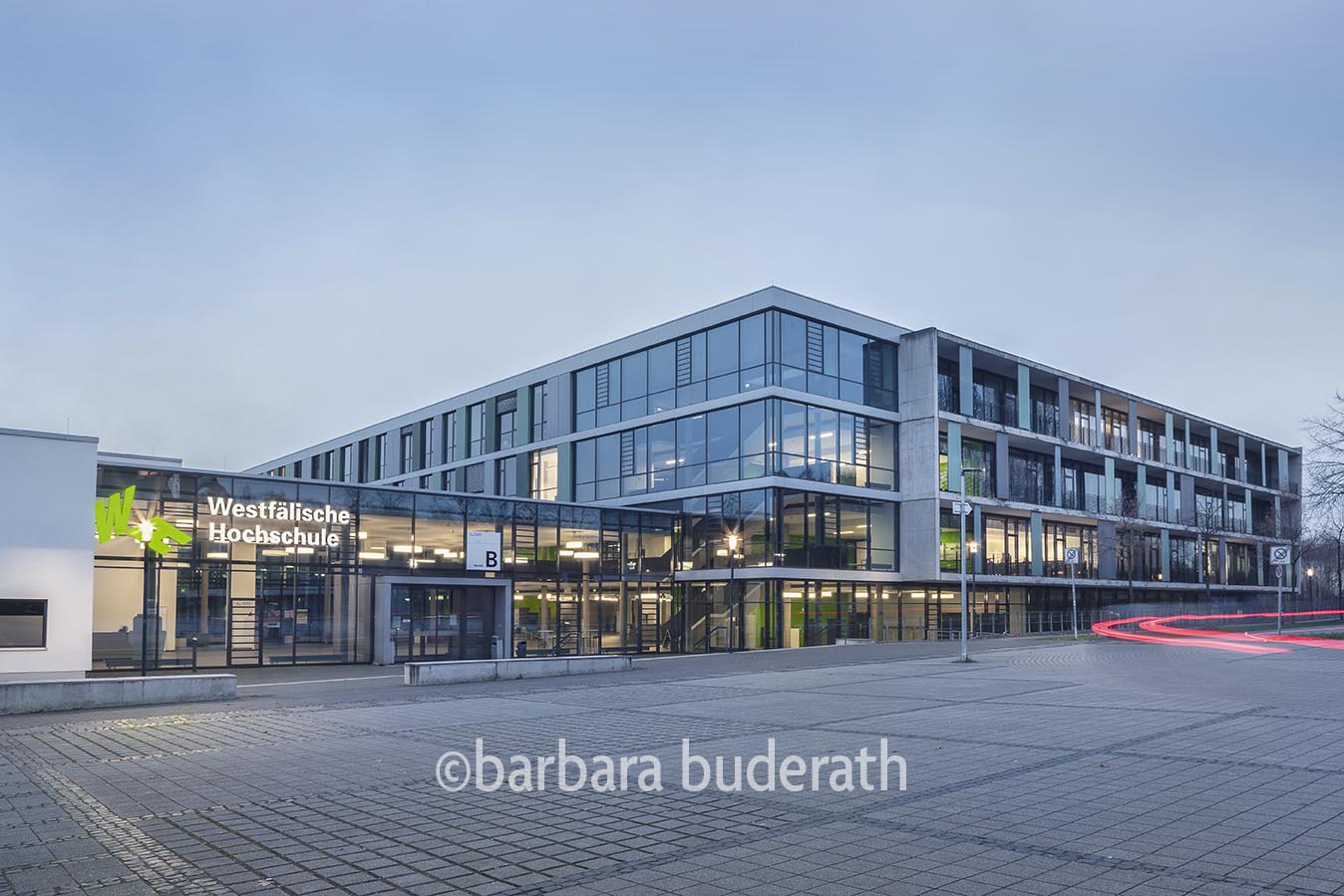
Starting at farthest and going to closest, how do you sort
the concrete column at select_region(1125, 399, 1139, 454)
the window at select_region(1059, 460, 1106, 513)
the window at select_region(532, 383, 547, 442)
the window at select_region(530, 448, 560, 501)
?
the concrete column at select_region(1125, 399, 1139, 454), the window at select_region(1059, 460, 1106, 513), the window at select_region(532, 383, 547, 442), the window at select_region(530, 448, 560, 501)

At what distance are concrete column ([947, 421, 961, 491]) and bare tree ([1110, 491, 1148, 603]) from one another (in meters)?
13.7

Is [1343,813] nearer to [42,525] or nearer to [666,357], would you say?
[42,525]

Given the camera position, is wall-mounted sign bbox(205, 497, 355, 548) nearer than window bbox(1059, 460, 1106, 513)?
Yes

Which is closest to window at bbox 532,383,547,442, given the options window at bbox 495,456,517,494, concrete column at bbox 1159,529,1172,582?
window at bbox 495,456,517,494

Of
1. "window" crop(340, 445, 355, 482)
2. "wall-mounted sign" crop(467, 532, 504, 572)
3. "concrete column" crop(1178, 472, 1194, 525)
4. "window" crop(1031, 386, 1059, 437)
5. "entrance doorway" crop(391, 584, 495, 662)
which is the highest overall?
"window" crop(1031, 386, 1059, 437)

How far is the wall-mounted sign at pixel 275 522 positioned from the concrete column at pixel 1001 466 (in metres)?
29.3

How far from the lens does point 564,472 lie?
5172cm

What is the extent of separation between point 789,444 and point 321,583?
18.2m

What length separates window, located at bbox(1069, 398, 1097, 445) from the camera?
5625 centimetres

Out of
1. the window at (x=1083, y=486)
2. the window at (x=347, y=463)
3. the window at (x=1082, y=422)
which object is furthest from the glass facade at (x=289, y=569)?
the window at (x=347, y=463)

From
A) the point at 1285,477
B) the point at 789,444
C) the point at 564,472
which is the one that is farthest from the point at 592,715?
the point at 1285,477

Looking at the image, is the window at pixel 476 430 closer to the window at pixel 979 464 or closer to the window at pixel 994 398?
the window at pixel 979 464

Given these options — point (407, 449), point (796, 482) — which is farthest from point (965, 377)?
point (407, 449)

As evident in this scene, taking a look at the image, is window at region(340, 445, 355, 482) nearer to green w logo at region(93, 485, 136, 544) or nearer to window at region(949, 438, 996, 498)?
window at region(949, 438, 996, 498)
